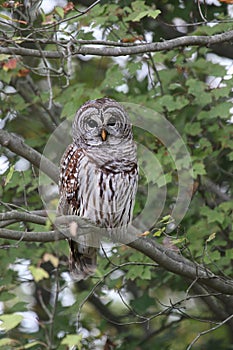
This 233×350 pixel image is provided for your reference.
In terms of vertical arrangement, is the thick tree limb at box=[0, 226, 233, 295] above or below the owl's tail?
above

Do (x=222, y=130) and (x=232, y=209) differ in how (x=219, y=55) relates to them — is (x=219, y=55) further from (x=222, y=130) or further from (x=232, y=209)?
(x=232, y=209)

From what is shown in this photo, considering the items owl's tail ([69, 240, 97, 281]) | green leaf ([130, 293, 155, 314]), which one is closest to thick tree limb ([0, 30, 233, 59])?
owl's tail ([69, 240, 97, 281])

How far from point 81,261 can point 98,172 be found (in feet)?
2.71

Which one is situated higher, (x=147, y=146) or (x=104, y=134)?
(x=104, y=134)

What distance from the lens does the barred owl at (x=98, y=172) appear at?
21.9ft

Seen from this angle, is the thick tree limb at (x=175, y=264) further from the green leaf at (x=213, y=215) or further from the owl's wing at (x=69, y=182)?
the green leaf at (x=213, y=215)

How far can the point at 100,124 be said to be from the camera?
686 centimetres

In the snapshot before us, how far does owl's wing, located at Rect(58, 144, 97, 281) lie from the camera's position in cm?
670

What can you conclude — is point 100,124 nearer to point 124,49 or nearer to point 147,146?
point 124,49

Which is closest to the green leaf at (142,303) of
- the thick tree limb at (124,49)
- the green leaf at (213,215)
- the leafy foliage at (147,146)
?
the leafy foliage at (147,146)

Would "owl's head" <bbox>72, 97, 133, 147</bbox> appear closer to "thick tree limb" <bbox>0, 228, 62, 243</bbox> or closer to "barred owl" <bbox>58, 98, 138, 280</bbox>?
"barred owl" <bbox>58, 98, 138, 280</bbox>

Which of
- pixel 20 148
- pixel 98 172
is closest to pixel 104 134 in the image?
pixel 98 172

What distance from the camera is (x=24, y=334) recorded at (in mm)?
8398

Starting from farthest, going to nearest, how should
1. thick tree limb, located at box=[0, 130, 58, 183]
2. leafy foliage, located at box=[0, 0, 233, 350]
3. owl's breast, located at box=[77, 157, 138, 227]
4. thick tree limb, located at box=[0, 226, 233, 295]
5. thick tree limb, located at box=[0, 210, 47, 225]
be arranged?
1. leafy foliage, located at box=[0, 0, 233, 350]
2. owl's breast, located at box=[77, 157, 138, 227]
3. thick tree limb, located at box=[0, 226, 233, 295]
4. thick tree limb, located at box=[0, 130, 58, 183]
5. thick tree limb, located at box=[0, 210, 47, 225]
